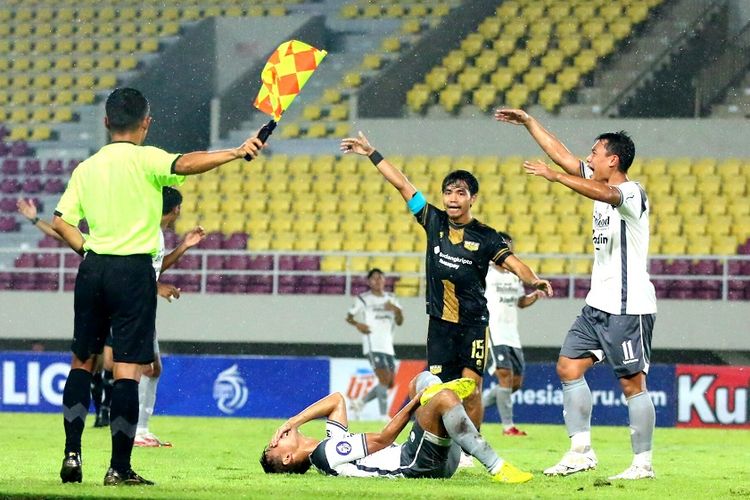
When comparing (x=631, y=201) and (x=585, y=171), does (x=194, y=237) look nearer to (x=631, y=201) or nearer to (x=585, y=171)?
(x=585, y=171)

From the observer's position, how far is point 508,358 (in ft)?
53.1

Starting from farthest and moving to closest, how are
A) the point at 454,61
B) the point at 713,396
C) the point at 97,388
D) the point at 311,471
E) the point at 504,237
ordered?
the point at 454,61
the point at 713,396
the point at 97,388
the point at 504,237
the point at 311,471

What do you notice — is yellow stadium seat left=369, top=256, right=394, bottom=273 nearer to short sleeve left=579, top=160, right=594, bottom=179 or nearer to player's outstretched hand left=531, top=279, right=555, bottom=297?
short sleeve left=579, top=160, right=594, bottom=179

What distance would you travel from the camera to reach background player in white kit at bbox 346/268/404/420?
1898 cm

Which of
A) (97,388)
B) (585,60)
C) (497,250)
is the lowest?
(97,388)

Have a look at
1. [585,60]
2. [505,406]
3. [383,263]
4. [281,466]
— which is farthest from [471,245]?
[585,60]

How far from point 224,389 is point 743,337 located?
300 inches

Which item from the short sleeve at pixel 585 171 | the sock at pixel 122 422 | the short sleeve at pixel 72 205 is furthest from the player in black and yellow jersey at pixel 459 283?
the sock at pixel 122 422

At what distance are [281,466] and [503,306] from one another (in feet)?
24.4

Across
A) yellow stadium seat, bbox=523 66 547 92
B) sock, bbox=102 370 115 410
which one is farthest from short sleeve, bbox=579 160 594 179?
yellow stadium seat, bbox=523 66 547 92

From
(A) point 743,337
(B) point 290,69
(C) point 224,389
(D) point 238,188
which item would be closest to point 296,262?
(D) point 238,188

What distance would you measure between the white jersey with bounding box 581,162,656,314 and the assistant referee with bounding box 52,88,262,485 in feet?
9.51

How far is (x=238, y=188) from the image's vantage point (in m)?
26.8

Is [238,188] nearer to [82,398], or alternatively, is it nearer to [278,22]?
[278,22]
